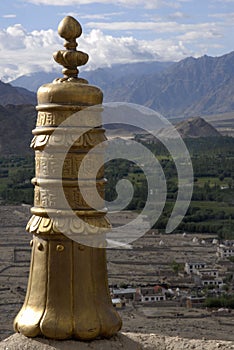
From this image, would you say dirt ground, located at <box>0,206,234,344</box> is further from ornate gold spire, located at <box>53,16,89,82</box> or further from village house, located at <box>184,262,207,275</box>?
ornate gold spire, located at <box>53,16,89,82</box>

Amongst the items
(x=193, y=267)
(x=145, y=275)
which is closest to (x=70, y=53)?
(x=145, y=275)

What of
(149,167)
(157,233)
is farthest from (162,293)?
(149,167)

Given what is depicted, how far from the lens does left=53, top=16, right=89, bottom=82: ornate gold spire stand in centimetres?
240

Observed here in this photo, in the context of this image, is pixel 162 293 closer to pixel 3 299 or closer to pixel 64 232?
pixel 3 299

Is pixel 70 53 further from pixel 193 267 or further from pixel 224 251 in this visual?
pixel 224 251

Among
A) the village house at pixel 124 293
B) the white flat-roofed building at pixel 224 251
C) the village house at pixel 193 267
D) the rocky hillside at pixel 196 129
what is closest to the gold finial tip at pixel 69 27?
the village house at pixel 124 293

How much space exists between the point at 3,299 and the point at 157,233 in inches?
734

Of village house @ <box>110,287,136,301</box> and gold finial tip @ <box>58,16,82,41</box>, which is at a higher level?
gold finial tip @ <box>58,16,82,41</box>

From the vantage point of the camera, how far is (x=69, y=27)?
2.40 meters

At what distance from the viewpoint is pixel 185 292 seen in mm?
28188

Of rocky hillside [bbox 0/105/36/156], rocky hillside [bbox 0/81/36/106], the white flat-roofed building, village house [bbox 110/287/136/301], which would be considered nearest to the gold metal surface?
village house [bbox 110/287/136/301]

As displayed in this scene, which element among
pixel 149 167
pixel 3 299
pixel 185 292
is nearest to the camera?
pixel 149 167

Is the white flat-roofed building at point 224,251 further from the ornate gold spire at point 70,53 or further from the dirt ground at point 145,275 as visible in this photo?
the ornate gold spire at point 70,53

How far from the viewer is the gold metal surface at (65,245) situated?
233cm
